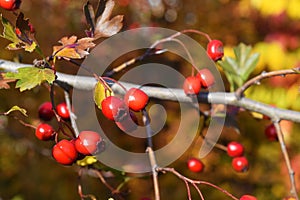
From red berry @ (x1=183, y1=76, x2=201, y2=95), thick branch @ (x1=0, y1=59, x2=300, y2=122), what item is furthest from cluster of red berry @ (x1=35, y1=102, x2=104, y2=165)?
red berry @ (x1=183, y1=76, x2=201, y2=95)

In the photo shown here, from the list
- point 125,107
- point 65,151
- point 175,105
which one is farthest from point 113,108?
point 175,105

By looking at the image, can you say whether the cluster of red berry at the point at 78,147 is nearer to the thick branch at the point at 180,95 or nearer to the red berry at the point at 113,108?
the red berry at the point at 113,108

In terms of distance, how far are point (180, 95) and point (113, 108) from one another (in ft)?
1.28

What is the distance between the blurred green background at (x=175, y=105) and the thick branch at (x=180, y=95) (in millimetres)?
1228

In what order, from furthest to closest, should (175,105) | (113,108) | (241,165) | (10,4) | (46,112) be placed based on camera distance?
(175,105) < (241,165) < (46,112) < (10,4) < (113,108)

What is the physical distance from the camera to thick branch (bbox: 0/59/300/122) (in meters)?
1.25

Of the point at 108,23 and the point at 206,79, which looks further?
the point at 206,79

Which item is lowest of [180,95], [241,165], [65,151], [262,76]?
[65,151]

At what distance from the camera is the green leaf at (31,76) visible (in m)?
0.95

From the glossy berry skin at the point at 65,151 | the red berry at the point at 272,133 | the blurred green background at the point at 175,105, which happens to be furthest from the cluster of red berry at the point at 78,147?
the blurred green background at the point at 175,105

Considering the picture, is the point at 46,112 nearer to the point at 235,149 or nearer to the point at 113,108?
the point at 113,108

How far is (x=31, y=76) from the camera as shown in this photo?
0.97 m

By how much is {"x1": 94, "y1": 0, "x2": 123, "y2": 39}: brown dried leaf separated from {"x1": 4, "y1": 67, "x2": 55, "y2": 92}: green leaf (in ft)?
0.86

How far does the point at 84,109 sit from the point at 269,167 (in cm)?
194
